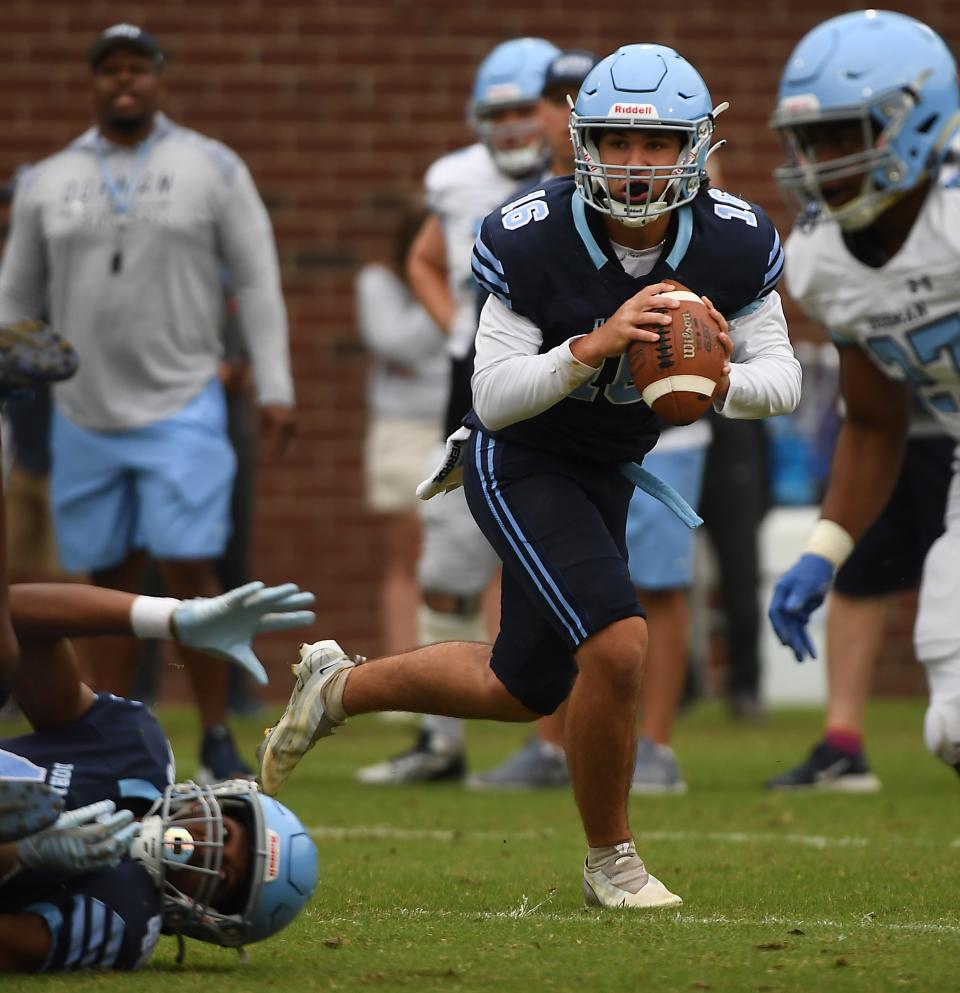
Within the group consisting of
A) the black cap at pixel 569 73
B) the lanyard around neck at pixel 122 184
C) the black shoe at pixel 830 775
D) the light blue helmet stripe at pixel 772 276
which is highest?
the black cap at pixel 569 73

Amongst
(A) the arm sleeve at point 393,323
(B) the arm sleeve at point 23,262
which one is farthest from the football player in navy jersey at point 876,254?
→ (A) the arm sleeve at point 393,323

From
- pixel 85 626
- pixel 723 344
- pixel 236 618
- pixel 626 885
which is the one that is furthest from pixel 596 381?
pixel 85 626

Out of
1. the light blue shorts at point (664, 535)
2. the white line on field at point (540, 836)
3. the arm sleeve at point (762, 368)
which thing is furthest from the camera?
the light blue shorts at point (664, 535)

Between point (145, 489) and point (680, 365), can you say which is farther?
point (145, 489)

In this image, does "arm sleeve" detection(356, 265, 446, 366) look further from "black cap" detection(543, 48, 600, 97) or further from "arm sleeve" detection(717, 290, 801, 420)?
"arm sleeve" detection(717, 290, 801, 420)

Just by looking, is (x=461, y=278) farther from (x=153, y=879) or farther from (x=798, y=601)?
(x=153, y=879)

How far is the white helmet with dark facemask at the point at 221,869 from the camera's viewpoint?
351cm

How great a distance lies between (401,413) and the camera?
31.1 ft

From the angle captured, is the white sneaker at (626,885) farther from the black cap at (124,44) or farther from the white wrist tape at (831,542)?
the black cap at (124,44)

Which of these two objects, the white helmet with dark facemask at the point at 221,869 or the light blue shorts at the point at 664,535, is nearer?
the white helmet with dark facemask at the point at 221,869

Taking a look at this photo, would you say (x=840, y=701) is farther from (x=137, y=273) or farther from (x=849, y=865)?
(x=137, y=273)

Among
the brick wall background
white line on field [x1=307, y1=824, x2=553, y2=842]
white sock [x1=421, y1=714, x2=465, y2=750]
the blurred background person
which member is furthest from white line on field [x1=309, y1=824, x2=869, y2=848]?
the brick wall background

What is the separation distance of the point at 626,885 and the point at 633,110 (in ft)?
5.03

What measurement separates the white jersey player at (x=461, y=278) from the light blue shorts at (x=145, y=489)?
787 millimetres
